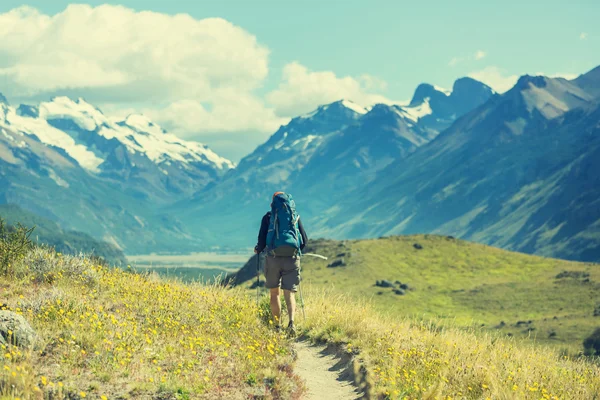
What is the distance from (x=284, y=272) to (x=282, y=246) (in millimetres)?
829

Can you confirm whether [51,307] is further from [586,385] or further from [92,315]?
[586,385]

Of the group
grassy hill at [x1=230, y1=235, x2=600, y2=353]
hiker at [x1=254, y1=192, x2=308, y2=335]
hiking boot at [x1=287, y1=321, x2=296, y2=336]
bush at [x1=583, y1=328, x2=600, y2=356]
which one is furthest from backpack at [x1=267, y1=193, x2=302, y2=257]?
grassy hill at [x1=230, y1=235, x2=600, y2=353]

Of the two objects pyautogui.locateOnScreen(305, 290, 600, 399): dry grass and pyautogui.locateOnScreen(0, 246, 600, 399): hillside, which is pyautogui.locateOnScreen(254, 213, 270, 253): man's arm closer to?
pyautogui.locateOnScreen(0, 246, 600, 399): hillside

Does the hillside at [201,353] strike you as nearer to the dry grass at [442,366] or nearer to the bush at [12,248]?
the dry grass at [442,366]

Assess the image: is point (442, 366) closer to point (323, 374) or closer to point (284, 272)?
point (323, 374)

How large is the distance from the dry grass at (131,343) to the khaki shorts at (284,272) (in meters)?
1.20

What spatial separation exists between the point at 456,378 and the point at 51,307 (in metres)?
8.74

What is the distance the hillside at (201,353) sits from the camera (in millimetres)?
11227

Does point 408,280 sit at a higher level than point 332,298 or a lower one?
lower

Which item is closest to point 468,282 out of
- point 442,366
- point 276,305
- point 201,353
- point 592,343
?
point 592,343

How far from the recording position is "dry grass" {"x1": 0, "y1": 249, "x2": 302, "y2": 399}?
11.0 meters

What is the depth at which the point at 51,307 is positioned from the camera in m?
13.8

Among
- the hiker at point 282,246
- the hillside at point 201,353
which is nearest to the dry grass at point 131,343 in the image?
the hillside at point 201,353

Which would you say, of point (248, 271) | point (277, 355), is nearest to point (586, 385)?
point (277, 355)
